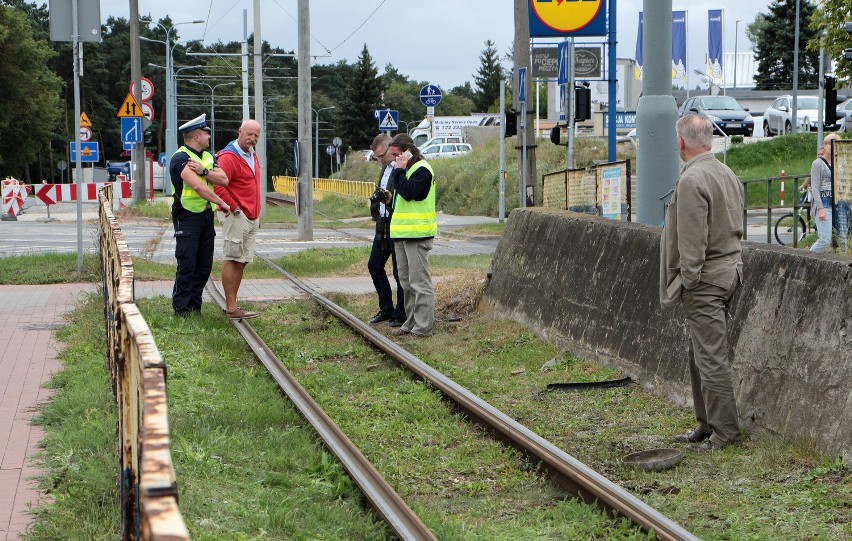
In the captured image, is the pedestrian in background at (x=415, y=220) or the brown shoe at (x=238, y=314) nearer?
the pedestrian in background at (x=415, y=220)

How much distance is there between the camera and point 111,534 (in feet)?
16.3

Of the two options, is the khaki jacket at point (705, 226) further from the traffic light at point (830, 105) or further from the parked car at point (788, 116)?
the parked car at point (788, 116)

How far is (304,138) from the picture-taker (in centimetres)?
2545

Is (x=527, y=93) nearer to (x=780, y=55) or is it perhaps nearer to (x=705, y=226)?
(x=705, y=226)

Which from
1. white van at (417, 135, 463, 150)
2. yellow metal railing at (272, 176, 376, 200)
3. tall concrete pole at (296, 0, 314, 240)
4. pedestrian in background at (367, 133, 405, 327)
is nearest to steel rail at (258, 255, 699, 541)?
pedestrian in background at (367, 133, 405, 327)

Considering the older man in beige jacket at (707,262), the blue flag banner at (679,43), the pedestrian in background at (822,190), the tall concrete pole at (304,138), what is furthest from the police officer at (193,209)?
the blue flag banner at (679,43)

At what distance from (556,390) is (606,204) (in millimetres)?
7399

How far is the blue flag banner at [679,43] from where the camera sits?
44688mm

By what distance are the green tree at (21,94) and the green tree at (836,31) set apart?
47762 mm

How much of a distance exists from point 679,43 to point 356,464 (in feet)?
Answer: 138

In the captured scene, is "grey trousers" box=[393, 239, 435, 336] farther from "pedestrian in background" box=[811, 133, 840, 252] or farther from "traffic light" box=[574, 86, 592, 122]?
"traffic light" box=[574, 86, 592, 122]

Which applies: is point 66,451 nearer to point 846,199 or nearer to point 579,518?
point 579,518

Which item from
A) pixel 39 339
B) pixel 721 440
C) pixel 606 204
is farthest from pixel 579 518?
pixel 606 204

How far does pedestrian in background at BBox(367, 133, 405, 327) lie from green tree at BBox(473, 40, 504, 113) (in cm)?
13620
